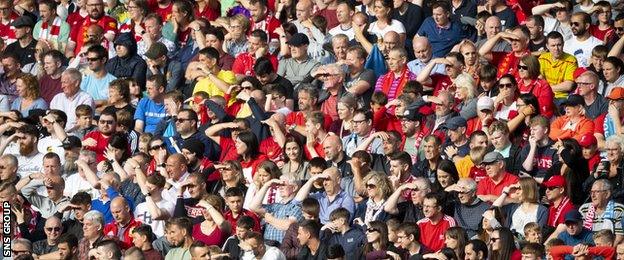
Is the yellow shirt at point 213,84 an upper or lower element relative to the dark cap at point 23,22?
upper

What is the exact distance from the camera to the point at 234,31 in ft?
84.0

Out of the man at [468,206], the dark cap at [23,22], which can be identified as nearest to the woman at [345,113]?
the man at [468,206]

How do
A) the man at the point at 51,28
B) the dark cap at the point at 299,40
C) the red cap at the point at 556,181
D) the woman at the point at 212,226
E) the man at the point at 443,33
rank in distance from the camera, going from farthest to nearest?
the man at the point at 51,28 < the man at the point at 443,33 < the dark cap at the point at 299,40 < the woman at the point at 212,226 < the red cap at the point at 556,181

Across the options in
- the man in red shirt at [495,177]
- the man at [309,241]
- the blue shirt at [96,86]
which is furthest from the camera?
the blue shirt at [96,86]

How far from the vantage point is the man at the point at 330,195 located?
21375 mm

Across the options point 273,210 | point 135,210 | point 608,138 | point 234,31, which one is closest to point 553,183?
point 608,138

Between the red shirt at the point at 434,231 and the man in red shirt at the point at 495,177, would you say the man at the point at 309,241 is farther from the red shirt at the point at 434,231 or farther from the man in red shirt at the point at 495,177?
the man in red shirt at the point at 495,177

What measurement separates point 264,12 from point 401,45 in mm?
2053

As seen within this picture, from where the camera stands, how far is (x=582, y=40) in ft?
79.2

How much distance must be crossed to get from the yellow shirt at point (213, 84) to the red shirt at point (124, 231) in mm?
2949

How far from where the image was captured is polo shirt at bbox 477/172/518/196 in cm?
2127

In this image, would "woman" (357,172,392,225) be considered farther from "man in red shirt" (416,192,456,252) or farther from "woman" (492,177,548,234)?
"woman" (492,177,548,234)

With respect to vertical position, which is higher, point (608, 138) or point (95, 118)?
point (608, 138)

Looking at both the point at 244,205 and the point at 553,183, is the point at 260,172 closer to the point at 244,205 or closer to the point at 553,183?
the point at 244,205
